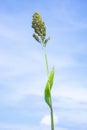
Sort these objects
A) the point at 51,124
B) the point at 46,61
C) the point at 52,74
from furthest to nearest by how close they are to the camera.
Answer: the point at 52,74, the point at 46,61, the point at 51,124

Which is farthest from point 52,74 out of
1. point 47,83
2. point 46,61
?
point 46,61

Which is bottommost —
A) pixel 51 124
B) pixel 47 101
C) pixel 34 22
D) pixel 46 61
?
pixel 51 124

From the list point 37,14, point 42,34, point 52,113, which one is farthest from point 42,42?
point 52,113

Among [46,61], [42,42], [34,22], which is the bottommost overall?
[46,61]

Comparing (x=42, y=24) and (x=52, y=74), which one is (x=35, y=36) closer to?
(x=42, y=24)

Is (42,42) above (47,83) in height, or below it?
above

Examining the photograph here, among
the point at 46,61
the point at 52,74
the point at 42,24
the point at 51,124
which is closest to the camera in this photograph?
the point at 51,124

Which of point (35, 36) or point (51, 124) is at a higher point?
point (35, 36)

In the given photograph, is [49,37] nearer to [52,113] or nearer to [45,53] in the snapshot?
[45,53]

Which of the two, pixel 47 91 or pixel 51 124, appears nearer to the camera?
pixel 51 124
